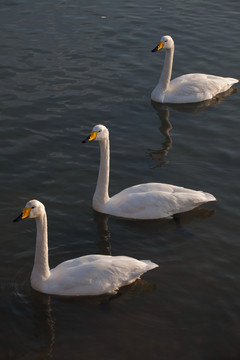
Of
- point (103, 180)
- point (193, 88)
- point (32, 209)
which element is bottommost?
point (103, 180)

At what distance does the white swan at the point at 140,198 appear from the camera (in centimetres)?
1286

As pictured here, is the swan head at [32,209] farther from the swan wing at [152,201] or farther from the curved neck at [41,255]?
the swan wing at [152,201]

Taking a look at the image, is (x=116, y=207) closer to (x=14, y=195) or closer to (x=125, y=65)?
(x=14, y=195)

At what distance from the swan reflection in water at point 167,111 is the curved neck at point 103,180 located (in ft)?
8.01

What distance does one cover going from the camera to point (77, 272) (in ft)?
35.1

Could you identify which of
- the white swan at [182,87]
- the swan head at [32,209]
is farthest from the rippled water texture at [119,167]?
the swan head at [32,209]

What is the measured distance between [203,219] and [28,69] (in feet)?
26.2

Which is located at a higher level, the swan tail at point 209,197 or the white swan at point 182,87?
the white swan at point 182,87

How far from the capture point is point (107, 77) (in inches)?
746

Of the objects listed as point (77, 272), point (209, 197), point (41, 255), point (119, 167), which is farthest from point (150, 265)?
point (119, 167)

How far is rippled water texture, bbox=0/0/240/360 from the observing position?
1024 cm

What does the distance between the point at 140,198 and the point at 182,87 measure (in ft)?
19.5

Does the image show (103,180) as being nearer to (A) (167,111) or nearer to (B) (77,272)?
(B) (77,272)

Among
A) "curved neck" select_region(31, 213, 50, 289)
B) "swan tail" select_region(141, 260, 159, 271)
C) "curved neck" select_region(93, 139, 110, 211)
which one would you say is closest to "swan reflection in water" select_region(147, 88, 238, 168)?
"curved neck" select_region(93, 139, 110, 211)
